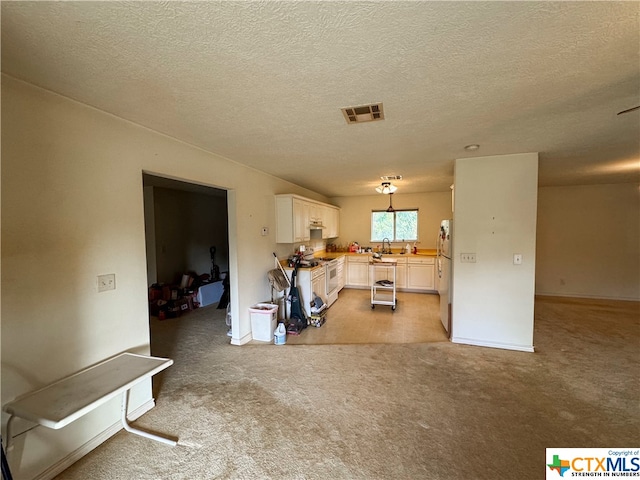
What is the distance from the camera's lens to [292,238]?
4398 mm

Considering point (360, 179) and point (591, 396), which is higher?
point (360, 179)

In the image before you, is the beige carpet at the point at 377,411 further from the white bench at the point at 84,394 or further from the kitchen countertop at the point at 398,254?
the kitchen countertop at the point at 398,254

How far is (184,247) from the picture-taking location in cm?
580

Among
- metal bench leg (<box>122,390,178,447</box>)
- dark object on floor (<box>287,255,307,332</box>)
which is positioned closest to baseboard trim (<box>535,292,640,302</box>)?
dark object on floor (<box>287,255,307,332</box>)

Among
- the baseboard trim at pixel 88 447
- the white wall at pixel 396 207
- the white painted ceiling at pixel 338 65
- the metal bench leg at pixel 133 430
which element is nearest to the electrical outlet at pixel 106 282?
the metal bench leg at pixel 133 430

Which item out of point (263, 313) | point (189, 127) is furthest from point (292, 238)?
point (189, 127)

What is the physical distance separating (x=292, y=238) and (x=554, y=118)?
3.46 metres

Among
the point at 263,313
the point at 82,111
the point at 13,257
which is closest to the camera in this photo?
the point at 13,257

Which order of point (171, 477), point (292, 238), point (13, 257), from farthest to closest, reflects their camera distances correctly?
point (292, 238) → point (171, 477) → point (13, 257)

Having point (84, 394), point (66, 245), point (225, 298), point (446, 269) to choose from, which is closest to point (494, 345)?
point (446, 269)

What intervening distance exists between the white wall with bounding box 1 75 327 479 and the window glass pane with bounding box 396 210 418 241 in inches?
221

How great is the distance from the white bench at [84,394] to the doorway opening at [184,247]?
2.89 m

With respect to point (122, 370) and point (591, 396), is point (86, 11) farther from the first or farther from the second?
point (591, 396)

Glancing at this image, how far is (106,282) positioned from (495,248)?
4.16 m
